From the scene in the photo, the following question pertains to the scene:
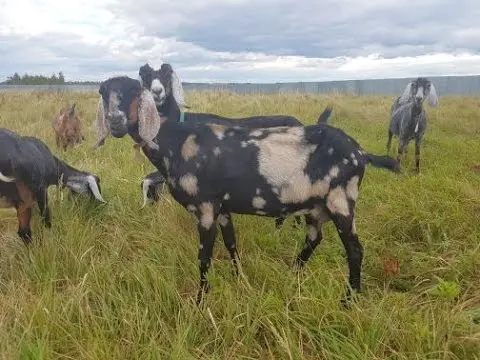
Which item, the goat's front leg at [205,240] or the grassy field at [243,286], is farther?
the goat's front leg at [205,240]

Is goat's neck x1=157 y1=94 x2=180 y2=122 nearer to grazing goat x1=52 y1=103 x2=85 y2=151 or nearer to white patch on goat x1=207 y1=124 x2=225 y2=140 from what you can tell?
white patch on goat x1=207 y1=124 x2=225 y2=140

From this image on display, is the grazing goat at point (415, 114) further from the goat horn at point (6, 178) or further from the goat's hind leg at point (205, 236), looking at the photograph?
the goat horn at point (6, 178)

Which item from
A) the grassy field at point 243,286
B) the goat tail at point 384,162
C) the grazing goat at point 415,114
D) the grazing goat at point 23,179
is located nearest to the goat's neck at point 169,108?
the grassy field at point 243,286

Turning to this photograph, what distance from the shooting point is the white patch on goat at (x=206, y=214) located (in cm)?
366

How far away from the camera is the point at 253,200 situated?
3674 mm

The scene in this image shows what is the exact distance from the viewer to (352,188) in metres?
3.66

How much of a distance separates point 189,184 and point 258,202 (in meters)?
0.54

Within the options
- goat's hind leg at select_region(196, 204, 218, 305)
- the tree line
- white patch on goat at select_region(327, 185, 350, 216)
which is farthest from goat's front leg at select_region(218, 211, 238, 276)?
the tree line

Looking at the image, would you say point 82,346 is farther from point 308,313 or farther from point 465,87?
point 465,87

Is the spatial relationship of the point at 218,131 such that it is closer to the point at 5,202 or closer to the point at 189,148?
the point at 189,148

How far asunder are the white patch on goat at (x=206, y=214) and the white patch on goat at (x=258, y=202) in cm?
33

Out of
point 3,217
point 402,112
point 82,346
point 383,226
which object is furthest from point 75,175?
point 402,112

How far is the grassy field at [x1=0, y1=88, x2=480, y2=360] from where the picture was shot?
286 cm

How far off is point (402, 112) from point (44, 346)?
8.76 meters
